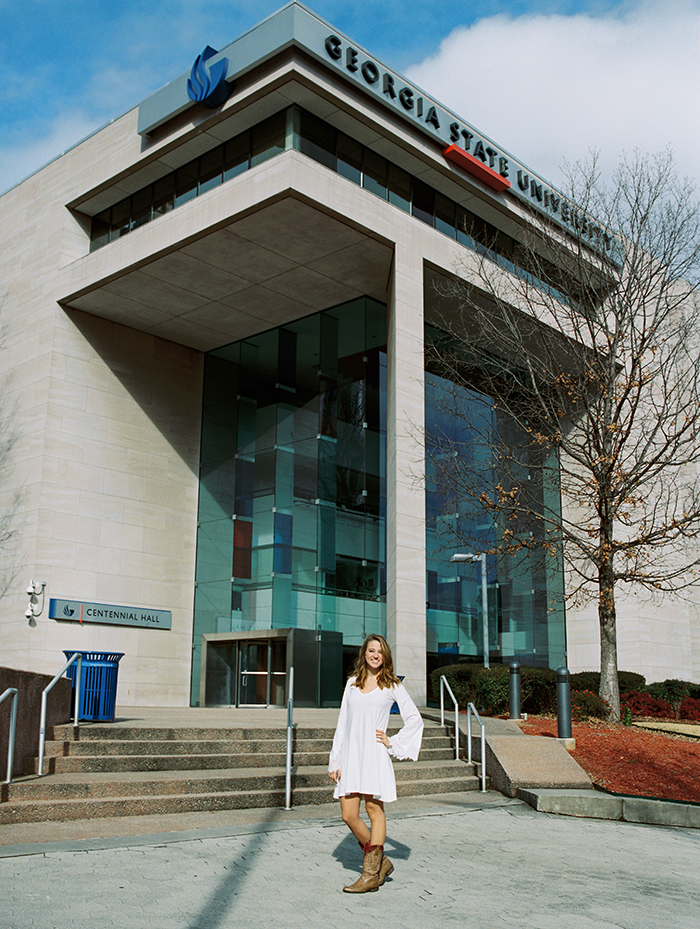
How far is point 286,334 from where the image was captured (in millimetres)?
26188

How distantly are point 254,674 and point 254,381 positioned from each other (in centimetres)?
859

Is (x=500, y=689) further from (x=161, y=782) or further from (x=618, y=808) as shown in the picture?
(x=161, y=782)

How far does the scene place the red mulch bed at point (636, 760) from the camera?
11750 mm

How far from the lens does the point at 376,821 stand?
21.6ft

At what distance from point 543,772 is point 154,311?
1786 centimetres

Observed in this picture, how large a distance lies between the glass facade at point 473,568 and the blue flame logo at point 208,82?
31.0 feet

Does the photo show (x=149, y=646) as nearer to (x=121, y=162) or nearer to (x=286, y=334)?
(x=286, y=334)

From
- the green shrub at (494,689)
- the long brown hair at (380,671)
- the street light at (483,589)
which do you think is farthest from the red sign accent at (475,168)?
the long brown hair at (380,671)

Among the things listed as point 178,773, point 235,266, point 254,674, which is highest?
point 235,266

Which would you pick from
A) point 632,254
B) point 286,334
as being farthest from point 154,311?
point 632,254

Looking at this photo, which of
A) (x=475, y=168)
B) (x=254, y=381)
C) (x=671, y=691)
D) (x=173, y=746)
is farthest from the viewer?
(x=254, y=381)

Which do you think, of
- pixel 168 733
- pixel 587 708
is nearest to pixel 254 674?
pixel 587 708

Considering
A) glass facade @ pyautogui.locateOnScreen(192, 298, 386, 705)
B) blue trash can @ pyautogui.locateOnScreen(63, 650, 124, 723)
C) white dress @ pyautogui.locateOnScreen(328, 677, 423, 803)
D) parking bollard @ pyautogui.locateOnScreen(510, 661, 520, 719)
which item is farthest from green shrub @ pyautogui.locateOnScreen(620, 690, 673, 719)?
white dress @ pyautogui.locateOnScreen(328, 677, 423, 803)

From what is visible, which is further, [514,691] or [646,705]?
[646,705]
